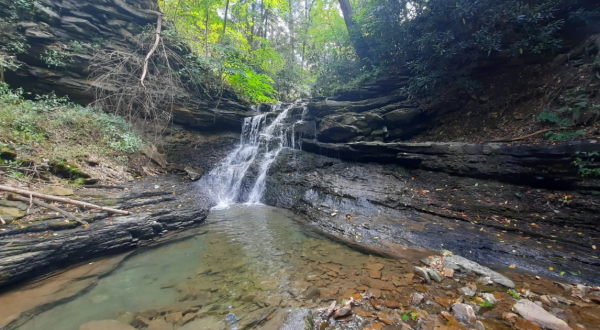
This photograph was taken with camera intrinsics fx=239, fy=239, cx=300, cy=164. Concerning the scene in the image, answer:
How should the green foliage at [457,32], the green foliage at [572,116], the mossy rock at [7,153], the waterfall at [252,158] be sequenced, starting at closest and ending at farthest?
the mossy rock at [7,153], the green foliage at [572,116], the green foliage at [457,32], the waterfall at [252,158]

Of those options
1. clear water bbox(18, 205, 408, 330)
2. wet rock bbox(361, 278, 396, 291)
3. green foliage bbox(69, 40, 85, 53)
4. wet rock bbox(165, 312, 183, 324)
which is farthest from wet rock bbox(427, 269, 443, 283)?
green foliage bbox(69, 40, 85, 53)

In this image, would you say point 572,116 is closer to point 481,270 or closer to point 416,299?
point 481,270

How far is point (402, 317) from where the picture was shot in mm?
2533

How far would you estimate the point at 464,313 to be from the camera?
2494 mm

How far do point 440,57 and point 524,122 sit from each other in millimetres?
3223

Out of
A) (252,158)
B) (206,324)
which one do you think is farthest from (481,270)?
(252,158)

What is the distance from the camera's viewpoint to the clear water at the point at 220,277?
9.07 ft

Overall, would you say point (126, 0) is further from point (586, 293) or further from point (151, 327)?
point (586, 293)

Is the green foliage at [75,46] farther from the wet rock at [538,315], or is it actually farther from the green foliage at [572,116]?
the green foliage at [572,116]

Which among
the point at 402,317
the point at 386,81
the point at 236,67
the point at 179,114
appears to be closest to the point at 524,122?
the point at 386,81

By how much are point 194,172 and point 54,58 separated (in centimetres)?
546

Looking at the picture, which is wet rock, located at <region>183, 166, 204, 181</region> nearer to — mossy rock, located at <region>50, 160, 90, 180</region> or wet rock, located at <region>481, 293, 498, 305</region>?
mossy rock, located at <region>50, 160, 90, 180</region>

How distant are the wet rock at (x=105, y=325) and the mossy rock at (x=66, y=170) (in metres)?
4.52

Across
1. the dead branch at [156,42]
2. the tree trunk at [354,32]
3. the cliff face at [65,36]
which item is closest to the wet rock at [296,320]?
the dead branch at [156,42]
